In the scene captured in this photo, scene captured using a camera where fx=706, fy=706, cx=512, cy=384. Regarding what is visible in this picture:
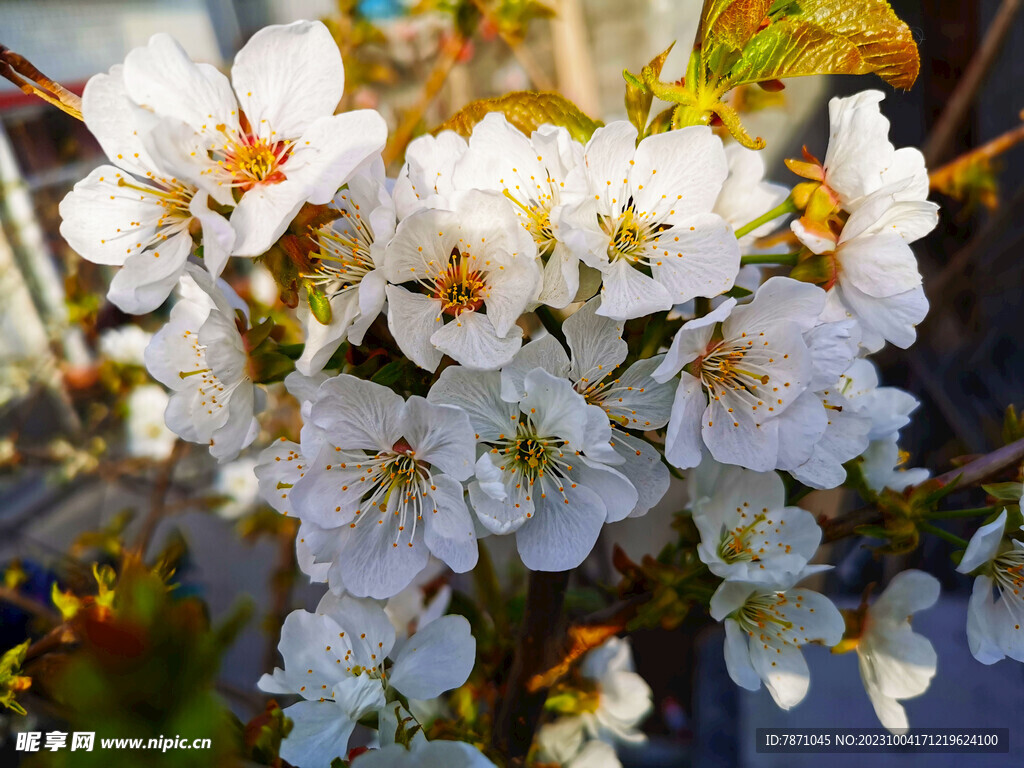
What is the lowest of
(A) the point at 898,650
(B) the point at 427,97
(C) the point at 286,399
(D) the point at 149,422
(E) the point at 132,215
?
(D) the point at 149,422

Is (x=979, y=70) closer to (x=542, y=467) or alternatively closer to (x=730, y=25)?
(x=730, y=25)

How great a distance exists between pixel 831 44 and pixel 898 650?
54 cm

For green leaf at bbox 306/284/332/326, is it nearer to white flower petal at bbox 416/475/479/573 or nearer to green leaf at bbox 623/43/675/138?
white flower petal at bbox 416/475/479/573

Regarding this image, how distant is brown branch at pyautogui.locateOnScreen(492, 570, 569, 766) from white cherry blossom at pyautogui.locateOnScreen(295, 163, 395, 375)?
0.87ft

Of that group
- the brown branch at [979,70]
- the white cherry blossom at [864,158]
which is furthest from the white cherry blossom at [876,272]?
the brown branch at [979,70]

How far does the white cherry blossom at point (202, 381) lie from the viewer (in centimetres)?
55

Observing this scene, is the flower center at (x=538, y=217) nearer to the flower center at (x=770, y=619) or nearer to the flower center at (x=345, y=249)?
the flower center at (x=345, y=249)

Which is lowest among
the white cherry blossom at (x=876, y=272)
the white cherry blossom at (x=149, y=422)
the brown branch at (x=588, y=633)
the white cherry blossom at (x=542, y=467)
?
the white cherry blossom at (x=149, y=422)

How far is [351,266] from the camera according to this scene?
0.52 metres

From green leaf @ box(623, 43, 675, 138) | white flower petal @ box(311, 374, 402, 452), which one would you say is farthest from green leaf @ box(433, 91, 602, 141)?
white flower petal @ box(311, 374, 402, 452)

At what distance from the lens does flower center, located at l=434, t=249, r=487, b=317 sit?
0.51m

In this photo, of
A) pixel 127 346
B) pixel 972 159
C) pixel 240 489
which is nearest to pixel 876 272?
pixel 972 159

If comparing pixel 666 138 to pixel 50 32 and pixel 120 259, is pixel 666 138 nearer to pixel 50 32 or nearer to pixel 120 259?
pixel 120 259

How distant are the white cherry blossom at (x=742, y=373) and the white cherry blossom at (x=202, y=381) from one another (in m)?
0.32
